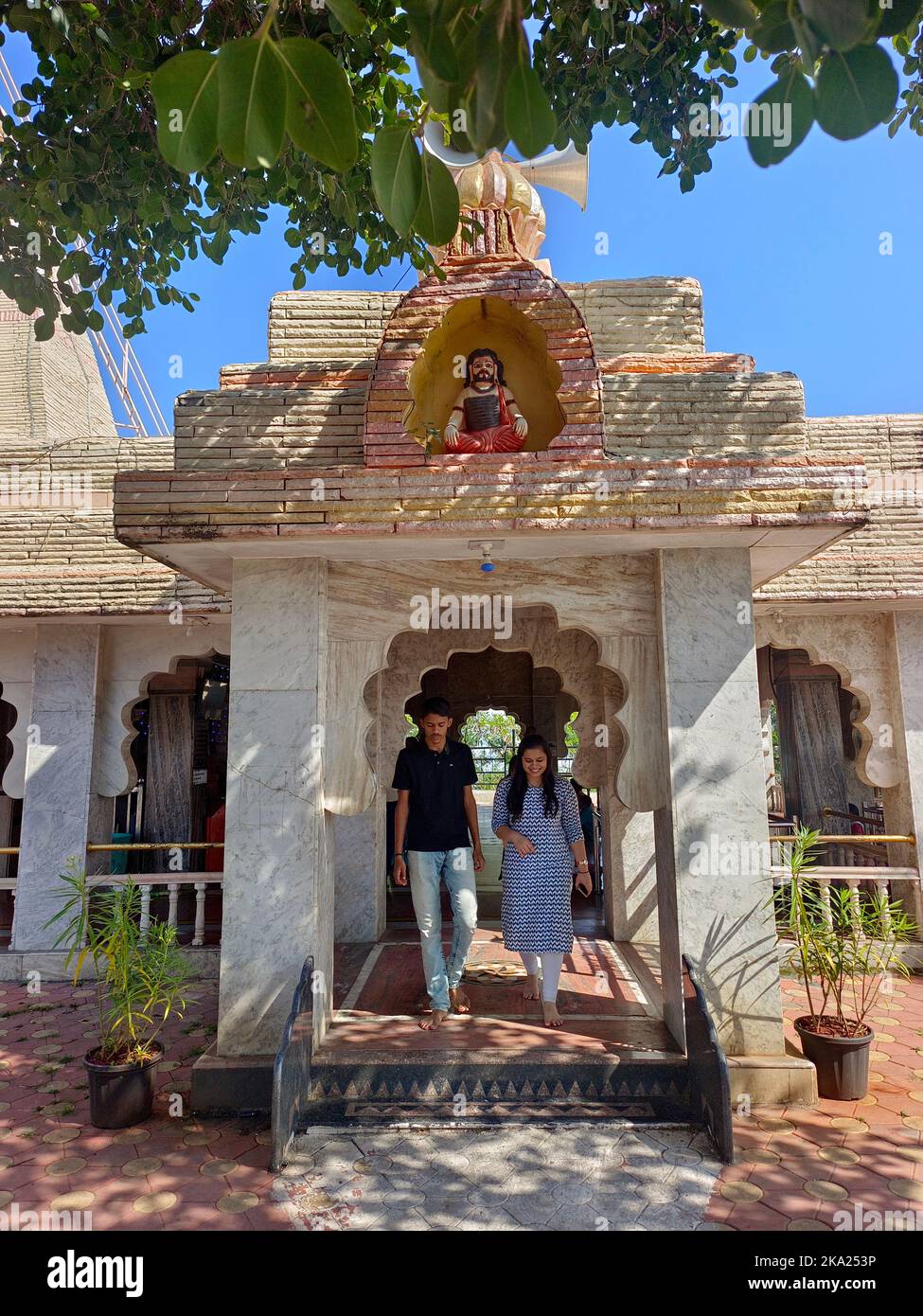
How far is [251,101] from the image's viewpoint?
1299mm

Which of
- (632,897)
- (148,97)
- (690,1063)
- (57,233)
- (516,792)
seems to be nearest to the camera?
(148,97)

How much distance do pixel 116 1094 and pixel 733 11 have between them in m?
5.21

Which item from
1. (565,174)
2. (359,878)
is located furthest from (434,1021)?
(565,174)

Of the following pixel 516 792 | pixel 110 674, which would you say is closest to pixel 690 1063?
pixel 516 792

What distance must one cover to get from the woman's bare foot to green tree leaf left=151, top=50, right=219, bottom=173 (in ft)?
16.1

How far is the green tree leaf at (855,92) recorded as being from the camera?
1332 millimetres

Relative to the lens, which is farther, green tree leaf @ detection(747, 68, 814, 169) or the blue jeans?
the blue jeans

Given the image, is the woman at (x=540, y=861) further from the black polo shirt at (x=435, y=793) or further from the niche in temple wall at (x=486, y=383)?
the niche in temple wall at (x=486, y=383)

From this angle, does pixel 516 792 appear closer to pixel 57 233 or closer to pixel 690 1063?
pixel 690 1063

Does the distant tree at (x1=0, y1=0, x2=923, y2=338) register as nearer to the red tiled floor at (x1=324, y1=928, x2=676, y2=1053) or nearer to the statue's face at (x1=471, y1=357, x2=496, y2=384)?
the statue's face at (x1=471, y1=357, x2=496, y2=384)

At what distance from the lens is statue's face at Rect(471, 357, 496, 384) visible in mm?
5160

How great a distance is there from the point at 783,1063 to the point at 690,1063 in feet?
1.97

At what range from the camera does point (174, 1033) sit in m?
5.77

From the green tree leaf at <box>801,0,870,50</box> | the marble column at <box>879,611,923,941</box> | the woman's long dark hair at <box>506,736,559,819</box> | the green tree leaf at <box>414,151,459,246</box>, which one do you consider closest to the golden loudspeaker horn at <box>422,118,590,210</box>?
the marble column at <box>879,611,923,941</box>
